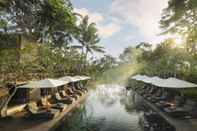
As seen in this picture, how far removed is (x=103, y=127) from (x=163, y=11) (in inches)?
849

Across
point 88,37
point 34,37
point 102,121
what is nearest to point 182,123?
point 102,121

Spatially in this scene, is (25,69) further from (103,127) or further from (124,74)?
(124,74)

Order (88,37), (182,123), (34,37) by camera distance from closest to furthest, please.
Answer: (182,123)
(34,37)
(88,37)

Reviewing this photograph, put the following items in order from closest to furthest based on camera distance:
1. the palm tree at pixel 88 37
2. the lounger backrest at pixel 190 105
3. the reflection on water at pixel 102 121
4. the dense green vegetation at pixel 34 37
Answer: the reflection on water at pixel 102 121 → the dense green vegetation at pixel 34 37 → the lounger backrest at pixel 190 105 → the palm tree at pixel 88 37

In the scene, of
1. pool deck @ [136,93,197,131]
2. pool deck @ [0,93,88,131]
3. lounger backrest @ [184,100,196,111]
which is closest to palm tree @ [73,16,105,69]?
lounger backrest @ [184,100,196,111]

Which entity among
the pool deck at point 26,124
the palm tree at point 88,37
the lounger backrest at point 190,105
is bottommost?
the pool deck at point 26,124

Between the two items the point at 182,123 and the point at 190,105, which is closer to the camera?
the point at 182,123

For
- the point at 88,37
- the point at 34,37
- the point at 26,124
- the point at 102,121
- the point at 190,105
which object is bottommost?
the point at 102,121

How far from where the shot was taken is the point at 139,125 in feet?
40.8

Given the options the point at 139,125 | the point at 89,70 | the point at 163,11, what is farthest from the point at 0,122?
the point at 89,70

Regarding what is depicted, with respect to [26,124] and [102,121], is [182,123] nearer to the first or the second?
[102,121]

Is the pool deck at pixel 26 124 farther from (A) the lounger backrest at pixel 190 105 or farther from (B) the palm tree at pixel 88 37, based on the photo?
(B) the palm tree at pixel 88 37

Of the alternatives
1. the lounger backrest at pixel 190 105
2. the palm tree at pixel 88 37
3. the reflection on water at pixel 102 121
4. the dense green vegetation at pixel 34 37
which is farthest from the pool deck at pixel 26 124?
the palm tree at pixel 88 37

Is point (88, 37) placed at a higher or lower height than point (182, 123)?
higher
